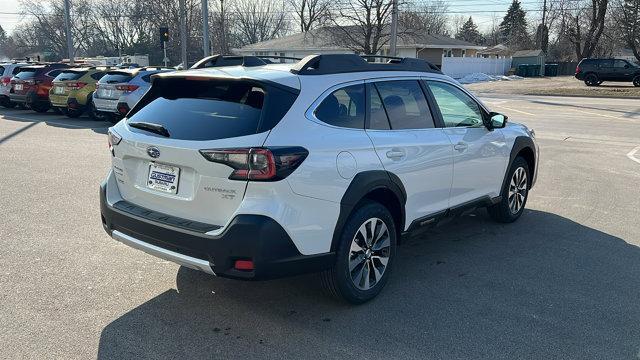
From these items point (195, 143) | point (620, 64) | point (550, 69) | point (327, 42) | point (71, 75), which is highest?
point (327, 42)

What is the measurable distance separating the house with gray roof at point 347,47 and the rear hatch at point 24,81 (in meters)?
26.8

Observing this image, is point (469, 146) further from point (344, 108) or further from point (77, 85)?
point (77, 85)

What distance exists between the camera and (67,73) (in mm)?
16188

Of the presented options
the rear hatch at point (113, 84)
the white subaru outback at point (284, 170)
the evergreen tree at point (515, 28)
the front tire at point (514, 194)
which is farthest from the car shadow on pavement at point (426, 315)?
the evergreen tree at point (515, 28)

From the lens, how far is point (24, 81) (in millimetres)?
17453

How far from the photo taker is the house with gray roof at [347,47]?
46438 mm

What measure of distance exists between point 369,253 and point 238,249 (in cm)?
116

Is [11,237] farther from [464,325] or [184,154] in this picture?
[464,325]

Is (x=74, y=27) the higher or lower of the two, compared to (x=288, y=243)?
higher

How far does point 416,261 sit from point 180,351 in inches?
92.8

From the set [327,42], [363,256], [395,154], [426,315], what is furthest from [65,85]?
[327,42]

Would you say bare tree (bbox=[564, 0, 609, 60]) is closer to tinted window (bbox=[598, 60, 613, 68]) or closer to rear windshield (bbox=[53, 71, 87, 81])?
tinted window (bbox=[598, 60, 613, 68])

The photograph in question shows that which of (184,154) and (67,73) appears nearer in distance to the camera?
(184,154)

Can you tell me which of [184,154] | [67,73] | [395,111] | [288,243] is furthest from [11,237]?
[67,73]
